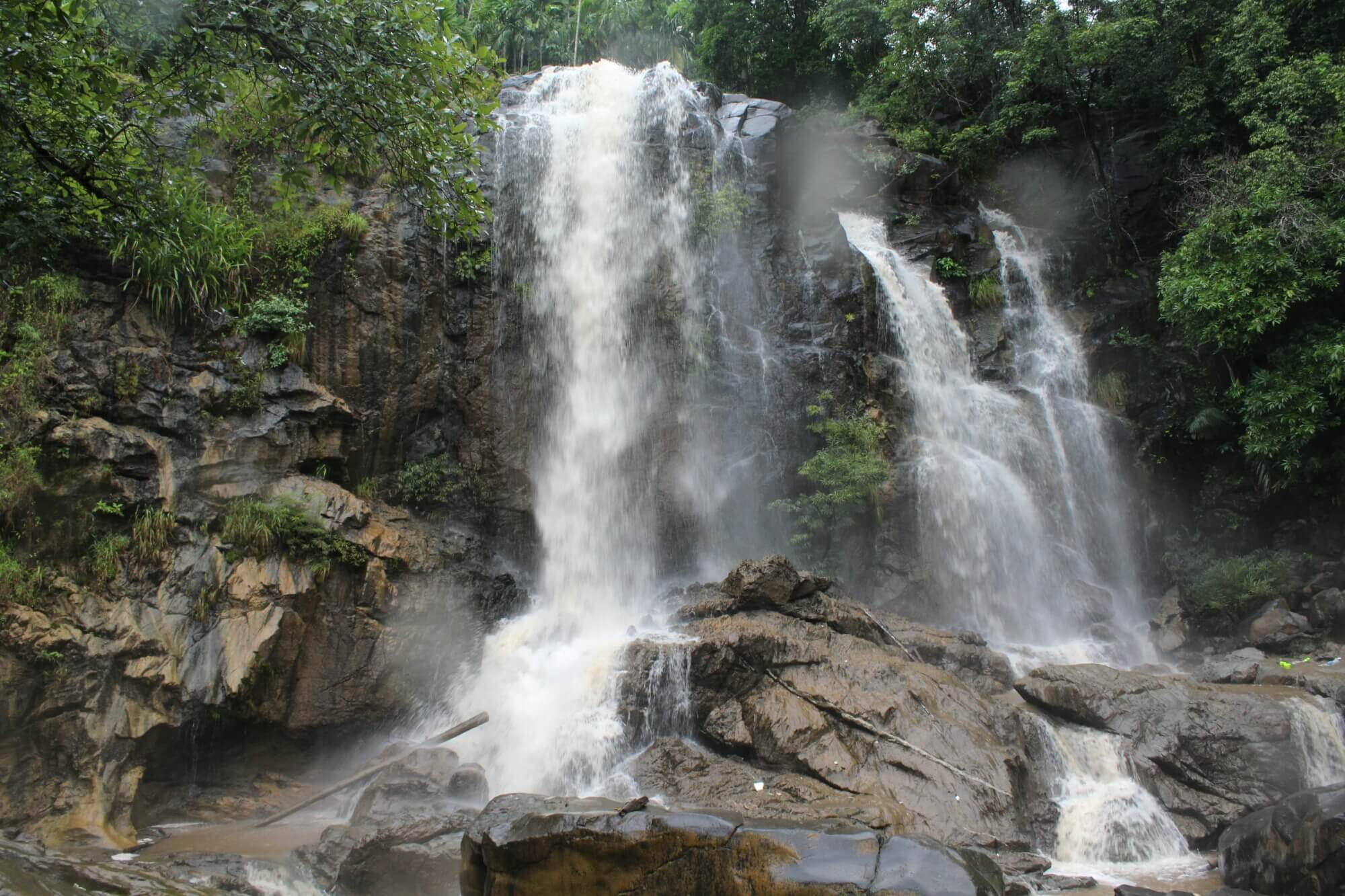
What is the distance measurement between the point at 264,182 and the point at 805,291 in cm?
896

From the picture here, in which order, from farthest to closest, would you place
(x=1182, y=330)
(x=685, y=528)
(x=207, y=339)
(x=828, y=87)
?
(x=828, y=87), (x=1182, y=330), (x=685, y=528), (x=207, y=339)

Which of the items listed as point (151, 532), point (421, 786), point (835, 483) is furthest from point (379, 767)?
point (835, 483)

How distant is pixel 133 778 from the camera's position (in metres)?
7.82

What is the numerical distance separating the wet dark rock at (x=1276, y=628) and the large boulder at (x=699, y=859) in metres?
8.87

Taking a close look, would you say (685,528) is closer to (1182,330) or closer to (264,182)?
(264,182)

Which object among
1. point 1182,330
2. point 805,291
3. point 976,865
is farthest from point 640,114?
point 976,865

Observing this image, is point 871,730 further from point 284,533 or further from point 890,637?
point 284,533

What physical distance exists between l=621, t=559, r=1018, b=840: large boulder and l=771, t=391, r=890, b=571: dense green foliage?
9.23ft

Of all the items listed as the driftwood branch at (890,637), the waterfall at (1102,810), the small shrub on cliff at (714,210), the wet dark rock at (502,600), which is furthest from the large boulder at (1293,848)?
the small shrub on cliff at (714,210)

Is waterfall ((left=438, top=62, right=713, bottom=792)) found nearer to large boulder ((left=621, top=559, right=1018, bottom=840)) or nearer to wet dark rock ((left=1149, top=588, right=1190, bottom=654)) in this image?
large boulder ((left=621, top=559, right=1018, bottom=840))

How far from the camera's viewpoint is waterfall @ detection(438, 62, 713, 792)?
429 inches

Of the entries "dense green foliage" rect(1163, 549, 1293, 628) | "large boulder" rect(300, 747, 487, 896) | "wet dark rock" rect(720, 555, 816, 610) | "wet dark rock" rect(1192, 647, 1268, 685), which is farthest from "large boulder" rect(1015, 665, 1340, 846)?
"large boulder" rect(300, 747, 487, 896)

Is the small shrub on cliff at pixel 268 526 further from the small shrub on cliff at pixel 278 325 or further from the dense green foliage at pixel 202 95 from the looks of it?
the dense green foliage at pixel 202 95

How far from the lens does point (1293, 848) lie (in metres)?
6.31
